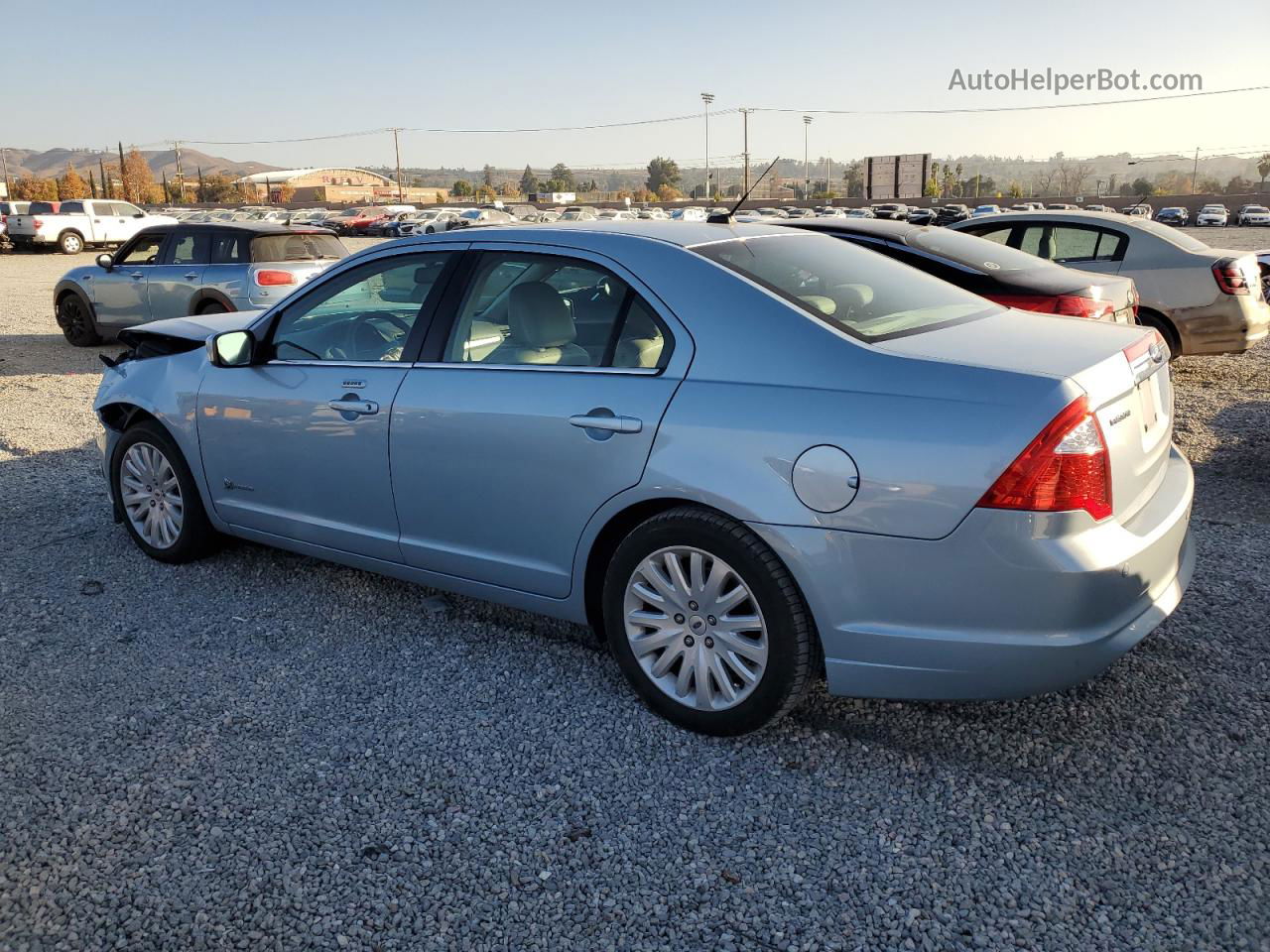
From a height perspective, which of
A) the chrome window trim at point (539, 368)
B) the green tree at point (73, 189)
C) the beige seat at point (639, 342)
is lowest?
the chrome window trim at point (539, 368)

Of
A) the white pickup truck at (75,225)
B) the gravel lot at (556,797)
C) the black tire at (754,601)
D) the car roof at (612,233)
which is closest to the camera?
the gravel lot at (556,797)

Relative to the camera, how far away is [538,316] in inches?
149

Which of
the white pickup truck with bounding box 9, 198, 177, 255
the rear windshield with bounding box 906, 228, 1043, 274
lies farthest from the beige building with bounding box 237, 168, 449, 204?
the rear windshield with bounding box 906, 228, 1043, 274

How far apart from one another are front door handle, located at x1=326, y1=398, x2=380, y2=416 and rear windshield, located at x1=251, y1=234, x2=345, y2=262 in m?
8.06

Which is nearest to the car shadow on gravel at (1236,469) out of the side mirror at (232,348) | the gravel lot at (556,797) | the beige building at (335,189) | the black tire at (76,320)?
the gravel lot at (556,797)

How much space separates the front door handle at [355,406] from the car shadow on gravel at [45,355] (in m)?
8.75

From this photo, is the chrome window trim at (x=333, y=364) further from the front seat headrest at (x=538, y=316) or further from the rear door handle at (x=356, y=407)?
the front seat headrest at (x=538, y=316)

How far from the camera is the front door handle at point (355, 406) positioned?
397 centimetres

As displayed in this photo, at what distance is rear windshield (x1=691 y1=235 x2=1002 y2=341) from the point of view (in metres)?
3.33

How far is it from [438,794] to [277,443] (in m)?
1.91

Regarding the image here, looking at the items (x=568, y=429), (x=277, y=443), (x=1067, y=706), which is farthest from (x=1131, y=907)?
(x=277, y=443)

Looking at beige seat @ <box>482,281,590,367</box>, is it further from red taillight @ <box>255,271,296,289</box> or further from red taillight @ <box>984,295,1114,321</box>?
red taillight @ <box>255,271,296,289</box>

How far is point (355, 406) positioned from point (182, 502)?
143 centimetres

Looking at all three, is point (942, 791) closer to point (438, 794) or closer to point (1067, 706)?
point (1067, 706)
